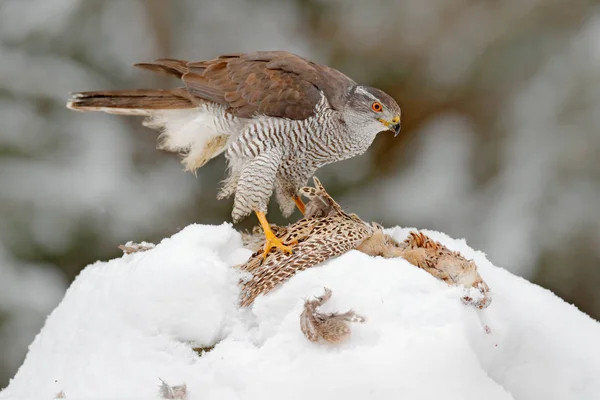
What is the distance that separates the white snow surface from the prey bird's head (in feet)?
3.30

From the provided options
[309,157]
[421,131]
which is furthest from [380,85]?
[309,157]

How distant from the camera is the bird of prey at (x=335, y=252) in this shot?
1927mm

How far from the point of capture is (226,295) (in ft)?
6.32

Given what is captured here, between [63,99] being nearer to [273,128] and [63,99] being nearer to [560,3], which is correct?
[273,128]

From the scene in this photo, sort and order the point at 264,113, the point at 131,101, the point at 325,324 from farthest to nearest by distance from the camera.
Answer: the point at 131,101 < the point at 264,113 < the point at 325,324

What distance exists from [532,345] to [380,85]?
2.88 meters

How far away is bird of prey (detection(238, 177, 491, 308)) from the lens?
1.93 meters

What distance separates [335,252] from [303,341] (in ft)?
1.36

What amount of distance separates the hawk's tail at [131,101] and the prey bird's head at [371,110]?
777 millimetres

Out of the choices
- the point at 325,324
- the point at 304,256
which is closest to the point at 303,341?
the point at 325,324

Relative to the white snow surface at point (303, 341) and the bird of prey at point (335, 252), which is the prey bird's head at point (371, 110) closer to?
the bird of prey at point (335, 252)

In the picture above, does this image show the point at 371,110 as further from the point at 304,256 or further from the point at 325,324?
the point at 325,324

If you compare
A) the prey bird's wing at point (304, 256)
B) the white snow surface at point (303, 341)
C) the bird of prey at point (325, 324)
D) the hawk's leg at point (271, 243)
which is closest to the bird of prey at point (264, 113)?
the hawk's leg at point (271, 243)

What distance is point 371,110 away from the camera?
2838 mm
